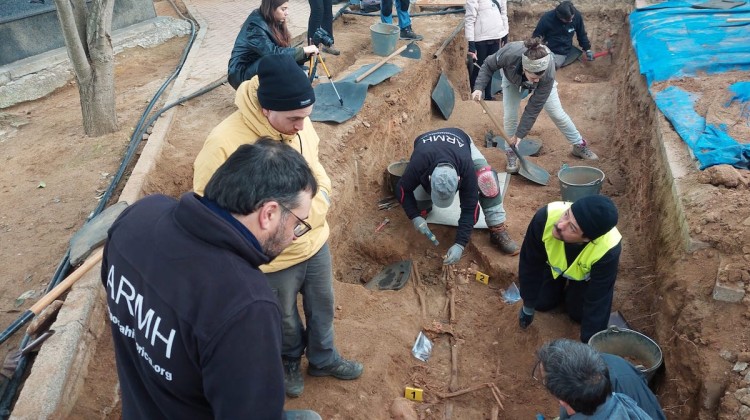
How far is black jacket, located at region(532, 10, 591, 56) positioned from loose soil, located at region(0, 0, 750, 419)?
1.54 meters

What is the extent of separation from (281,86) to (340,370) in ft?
6.75

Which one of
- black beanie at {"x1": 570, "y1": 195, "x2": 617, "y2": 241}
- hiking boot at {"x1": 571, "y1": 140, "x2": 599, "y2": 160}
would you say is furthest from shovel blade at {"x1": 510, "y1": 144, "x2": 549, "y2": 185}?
black beanie at {"x1": 570, "y1": 195, "x2": 617, "y2": 241}

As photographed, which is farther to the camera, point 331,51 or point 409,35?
point 409,35

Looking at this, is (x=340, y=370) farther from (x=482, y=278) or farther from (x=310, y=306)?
(x=482, y=278)

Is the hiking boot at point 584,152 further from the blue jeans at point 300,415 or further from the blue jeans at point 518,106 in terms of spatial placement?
the blue jeans at point 300,415

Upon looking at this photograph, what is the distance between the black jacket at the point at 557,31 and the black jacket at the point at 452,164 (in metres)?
5.43

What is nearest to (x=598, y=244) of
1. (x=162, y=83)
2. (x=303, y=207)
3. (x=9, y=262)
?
(x=303, y=207)

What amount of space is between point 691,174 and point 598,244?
171cm

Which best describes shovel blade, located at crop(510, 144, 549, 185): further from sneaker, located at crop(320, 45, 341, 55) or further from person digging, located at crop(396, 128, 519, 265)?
sneaker, located at crop(320, 45, 341, 55)

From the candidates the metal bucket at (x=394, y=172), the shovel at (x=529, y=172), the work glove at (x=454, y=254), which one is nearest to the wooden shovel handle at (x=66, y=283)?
the work glove at (x=454, y=254)

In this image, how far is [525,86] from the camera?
6465 millimetres

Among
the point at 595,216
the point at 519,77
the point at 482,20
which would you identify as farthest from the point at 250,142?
the point at 482,20

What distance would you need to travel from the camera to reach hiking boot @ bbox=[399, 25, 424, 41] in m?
9.25

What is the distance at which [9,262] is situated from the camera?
169 inches
